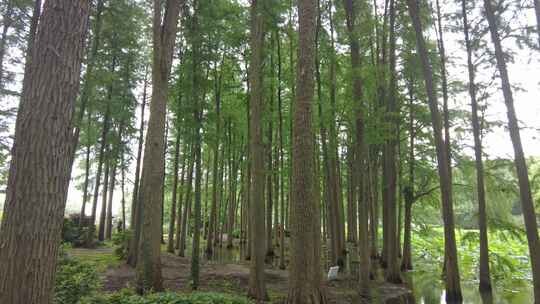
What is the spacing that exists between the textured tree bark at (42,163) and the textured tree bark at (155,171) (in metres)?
4.57

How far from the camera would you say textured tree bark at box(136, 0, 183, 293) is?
712 centimetres

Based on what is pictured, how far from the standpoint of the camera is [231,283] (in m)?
9.91

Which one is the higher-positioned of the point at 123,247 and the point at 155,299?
the point at 155,299

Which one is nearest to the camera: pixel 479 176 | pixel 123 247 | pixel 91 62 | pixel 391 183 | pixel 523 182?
pixel 523 182

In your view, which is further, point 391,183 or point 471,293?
point 391,183

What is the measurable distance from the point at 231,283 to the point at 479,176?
9027 millimetres

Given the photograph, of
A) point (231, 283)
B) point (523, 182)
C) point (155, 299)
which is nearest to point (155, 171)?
point (155, 299)

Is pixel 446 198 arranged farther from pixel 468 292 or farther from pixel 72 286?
pixel 72 286

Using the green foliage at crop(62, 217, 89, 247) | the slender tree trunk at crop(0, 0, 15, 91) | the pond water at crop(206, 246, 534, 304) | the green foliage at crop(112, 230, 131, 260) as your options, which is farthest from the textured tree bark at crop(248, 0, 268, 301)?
the green foliage at crop(62, 217, 89, 247)

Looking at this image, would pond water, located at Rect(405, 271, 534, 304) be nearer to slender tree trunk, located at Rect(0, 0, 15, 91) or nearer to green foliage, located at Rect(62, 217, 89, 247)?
green foliage, located at Rect(62, 217, 89, 247)

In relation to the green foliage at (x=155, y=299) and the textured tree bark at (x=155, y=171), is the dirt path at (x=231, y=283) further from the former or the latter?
the green foliage at (x=155, y=299)

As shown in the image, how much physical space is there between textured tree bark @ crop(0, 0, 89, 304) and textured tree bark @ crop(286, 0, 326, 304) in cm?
412

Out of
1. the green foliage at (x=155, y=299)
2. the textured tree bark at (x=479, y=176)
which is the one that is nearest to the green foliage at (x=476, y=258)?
the textured tree bark at (x=479, y=176)

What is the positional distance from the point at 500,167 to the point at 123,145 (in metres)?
16.1
